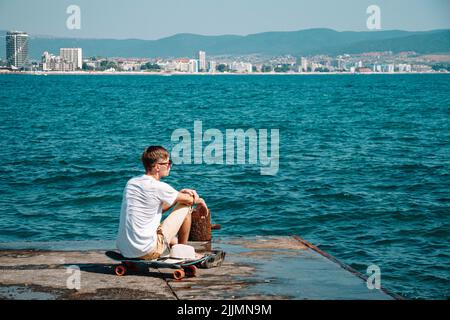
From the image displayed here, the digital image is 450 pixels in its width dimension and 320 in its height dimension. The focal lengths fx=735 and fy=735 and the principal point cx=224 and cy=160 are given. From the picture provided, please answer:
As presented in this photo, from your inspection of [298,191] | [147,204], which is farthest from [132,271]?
[298,191]

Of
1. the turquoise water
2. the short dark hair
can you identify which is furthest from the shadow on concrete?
the turquoise water

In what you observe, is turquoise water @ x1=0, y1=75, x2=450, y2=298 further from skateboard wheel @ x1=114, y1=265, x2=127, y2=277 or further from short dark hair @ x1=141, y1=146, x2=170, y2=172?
short dark hair @ x1=141, y1=146, x2=170, y2=172

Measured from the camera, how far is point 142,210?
28.3 ft

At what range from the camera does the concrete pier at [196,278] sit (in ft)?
26.5

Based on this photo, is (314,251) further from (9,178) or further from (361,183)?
(9,178)

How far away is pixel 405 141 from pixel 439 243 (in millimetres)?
→ 23286

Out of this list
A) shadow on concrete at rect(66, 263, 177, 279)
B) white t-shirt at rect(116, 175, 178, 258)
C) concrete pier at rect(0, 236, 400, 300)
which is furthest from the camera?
shadow on concrete at rect(66, 263, 177, 279)

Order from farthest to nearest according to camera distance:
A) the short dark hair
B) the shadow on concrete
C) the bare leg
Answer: the bare leg, the shadow on concrete, the short dark hair

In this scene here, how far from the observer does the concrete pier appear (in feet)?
26.5

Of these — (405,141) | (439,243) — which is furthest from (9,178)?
(405,141)

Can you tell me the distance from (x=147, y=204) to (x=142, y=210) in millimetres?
95

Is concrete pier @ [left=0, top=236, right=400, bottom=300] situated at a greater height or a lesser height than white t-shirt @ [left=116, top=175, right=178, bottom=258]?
lesser

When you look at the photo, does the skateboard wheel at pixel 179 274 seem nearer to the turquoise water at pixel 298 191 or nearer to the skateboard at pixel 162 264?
the skateboard at pixel 162 264
